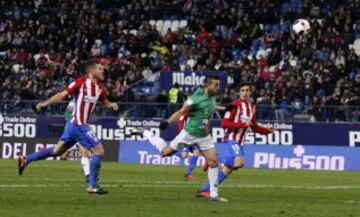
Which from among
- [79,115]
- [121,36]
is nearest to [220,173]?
[79,115]

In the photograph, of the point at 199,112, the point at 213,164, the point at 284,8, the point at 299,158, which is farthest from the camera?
the point at 284,8

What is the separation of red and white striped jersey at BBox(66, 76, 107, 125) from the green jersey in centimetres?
207

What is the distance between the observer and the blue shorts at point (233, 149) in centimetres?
2091

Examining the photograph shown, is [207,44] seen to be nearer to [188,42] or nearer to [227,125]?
[188,42]

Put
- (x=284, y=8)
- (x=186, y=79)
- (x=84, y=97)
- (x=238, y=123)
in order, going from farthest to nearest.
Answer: (x=284, y=8) → (x=186, y=79) → (x=238, y=123) → (x=84, y=97)

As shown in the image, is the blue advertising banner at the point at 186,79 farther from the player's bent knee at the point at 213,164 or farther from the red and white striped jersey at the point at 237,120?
the player's bent knee at the point at 213,164

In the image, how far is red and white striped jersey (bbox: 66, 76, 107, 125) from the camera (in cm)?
2022

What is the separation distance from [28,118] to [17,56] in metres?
8.40

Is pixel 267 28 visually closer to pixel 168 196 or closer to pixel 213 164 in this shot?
pixel 168 196

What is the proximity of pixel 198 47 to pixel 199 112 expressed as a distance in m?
26.6

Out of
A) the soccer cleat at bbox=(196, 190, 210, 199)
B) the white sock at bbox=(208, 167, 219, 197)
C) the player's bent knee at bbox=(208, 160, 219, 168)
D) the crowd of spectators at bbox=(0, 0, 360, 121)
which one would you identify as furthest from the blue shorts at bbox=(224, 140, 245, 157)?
the crowd of spectators at bbox=(0, 0, 360, 121)

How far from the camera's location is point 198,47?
4591 centimetres

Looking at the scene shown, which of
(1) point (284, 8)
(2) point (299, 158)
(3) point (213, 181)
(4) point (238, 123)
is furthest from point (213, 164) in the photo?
(1) point (284, 8)

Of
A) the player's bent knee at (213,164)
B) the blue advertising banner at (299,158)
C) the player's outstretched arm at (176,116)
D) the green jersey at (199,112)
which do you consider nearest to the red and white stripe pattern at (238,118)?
the green jersey at (199,112)
